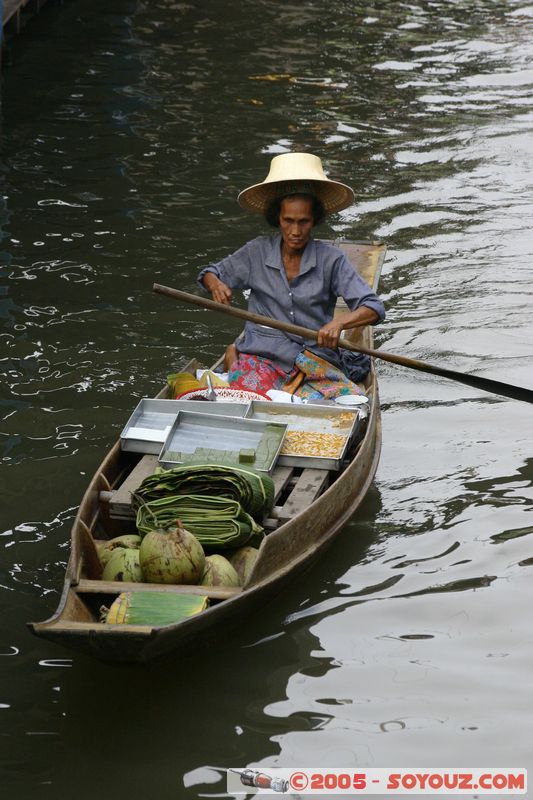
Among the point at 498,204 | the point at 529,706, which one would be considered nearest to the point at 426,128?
the point at 498,204

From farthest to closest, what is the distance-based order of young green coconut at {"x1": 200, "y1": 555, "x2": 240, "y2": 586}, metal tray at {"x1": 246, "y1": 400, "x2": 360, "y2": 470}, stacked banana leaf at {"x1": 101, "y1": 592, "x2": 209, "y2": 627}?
1. metal tray at {"x1": 246, "y1": 400, "x2": 360, "y2": 470}
2. young green coconut at {"x1": 200, "y1": 555, "x2": 240, "y2": 586}
3. stacked banana leaf at {"x1": 101, "y1": 592, "x2": 209, "y2": 627}

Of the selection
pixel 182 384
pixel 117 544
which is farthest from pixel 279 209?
pixel 117 544

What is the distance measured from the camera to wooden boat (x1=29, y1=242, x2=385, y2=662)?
3.63 m

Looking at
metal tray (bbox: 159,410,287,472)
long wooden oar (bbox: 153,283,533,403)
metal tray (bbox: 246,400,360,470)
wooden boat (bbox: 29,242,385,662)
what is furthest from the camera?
long wooden oar (bbox: 153,283,533,403)

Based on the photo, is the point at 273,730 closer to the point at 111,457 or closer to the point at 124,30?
the point at 111,457

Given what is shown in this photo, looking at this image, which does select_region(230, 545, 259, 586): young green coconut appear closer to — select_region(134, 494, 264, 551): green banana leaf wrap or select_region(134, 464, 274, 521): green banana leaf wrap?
select_region(134, 494, 264, 551): green banana leaf wrap

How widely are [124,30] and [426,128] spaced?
5.86 metres

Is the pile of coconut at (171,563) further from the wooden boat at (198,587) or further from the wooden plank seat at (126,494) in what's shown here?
the wooden plank seat at (126,494)

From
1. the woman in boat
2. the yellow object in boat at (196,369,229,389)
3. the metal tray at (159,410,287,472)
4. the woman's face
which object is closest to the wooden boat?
the metal tray at (159,410,287,472)

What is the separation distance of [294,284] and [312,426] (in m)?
0.83

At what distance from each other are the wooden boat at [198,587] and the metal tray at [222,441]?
12cm

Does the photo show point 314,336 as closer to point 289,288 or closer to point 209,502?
point 289,288

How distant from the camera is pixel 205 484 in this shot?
14.8ft

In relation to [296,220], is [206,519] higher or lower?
lower
